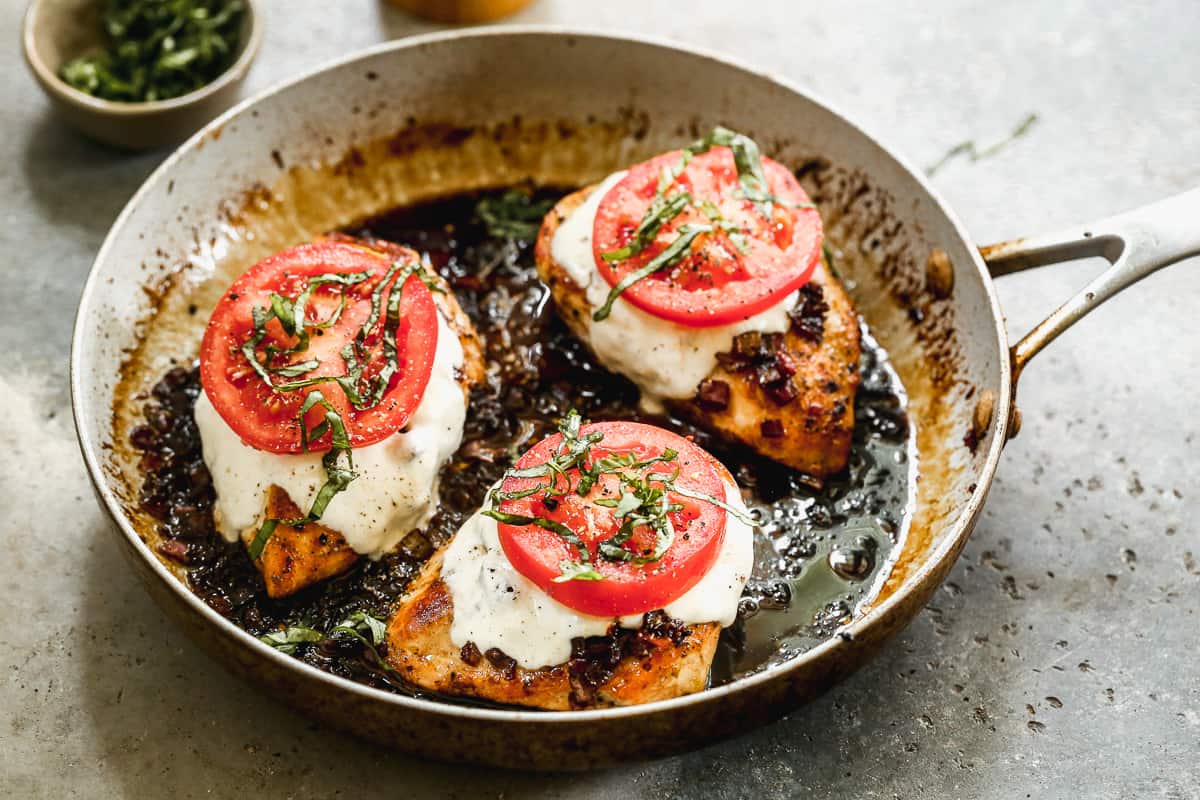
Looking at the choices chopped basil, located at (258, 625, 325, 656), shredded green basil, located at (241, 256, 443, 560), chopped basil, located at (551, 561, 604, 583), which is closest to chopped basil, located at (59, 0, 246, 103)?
shredded green basil, located at (241, 256, 443, 560)

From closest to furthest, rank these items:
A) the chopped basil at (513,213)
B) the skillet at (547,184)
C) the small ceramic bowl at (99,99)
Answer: the skillet at (547,184)
the chopped basil at (513,213)
the small ceramic bowl at (99,99)

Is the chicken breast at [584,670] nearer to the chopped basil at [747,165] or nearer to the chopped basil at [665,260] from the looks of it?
the chopped basil at [665,260]

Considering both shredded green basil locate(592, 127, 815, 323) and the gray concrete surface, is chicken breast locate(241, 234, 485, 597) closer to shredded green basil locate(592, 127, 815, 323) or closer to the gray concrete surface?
the gray concrete surface

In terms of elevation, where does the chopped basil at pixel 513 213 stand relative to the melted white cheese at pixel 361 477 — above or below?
above

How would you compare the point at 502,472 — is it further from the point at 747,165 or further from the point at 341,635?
the point at 747,165

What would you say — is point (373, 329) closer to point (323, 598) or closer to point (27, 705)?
point (323, 598)

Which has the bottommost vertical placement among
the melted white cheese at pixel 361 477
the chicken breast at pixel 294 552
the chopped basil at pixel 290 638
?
the chopped basil at pixel 290 638

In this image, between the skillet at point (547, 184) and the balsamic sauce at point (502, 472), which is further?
the balsamic sauce at point (502, 472)

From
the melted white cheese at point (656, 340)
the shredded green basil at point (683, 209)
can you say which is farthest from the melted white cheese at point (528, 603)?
the shredded green basil at point (683, 209)
